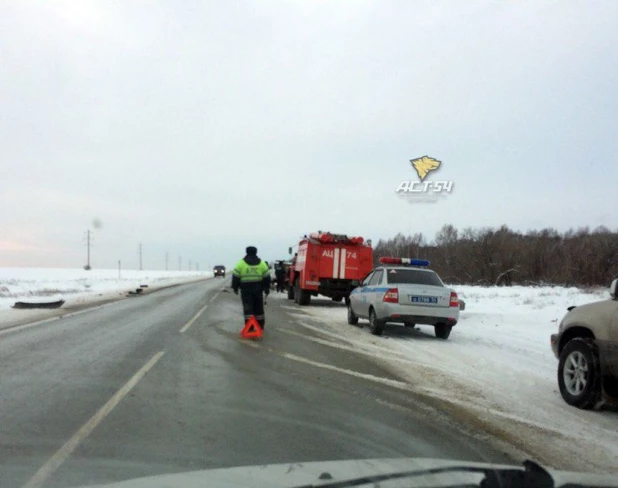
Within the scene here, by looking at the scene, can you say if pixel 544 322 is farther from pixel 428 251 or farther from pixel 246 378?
pixel 428 251

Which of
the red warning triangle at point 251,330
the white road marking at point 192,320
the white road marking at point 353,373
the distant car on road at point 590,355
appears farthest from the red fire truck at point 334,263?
the distant car on road at point 590,355

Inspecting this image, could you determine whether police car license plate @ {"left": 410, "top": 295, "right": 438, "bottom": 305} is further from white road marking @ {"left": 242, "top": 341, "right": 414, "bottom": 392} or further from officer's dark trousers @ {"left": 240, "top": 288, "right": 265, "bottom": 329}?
white road marking @ {"left": 242, "top": 341, "right": 414, "bottom": 392}

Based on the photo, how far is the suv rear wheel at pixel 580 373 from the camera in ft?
19.5

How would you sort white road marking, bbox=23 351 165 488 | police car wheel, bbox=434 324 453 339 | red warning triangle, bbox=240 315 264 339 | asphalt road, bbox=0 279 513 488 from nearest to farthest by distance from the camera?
white road marking, bbox=23 351 165 488 < asphalt road, bbox=0 279 513 488 < red warning triangle, bbox=240 315 264 339 < police car wheel, bbox=434 324 453 339

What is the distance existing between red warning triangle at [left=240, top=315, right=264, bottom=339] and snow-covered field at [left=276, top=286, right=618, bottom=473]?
1564mm

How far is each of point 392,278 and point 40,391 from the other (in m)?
7.90

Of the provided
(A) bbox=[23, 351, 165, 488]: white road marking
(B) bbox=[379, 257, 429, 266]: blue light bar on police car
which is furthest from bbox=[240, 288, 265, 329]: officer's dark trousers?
(A) bbox=[23, 351, 165, 488]: white road marking

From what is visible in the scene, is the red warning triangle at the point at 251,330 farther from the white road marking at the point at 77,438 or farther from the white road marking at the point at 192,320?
the white road marking at the point at 77,438

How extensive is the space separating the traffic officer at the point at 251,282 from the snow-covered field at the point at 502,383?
173 cm

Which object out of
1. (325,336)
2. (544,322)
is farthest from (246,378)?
(544,322)

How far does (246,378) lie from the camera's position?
291 inches

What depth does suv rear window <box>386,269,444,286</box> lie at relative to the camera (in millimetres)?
12281

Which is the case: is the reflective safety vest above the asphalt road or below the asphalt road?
above

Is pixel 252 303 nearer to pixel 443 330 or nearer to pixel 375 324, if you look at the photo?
pixel 375 324
